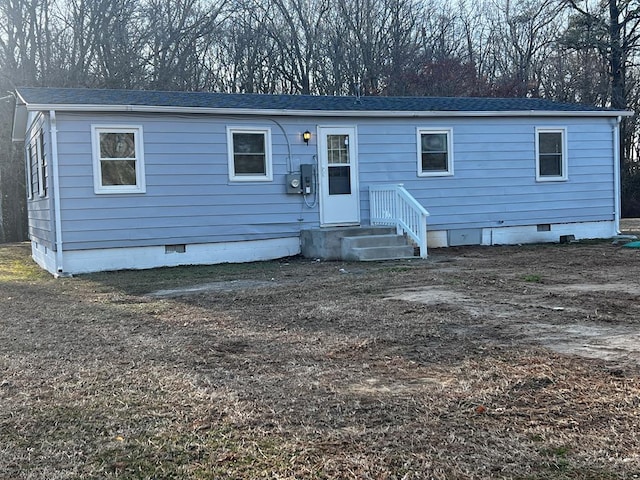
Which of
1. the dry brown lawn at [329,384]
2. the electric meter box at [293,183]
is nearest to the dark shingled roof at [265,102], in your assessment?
the electric meter box at [293,183]

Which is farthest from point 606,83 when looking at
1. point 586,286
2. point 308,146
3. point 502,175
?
point 586,286

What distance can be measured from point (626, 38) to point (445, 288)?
22641mm

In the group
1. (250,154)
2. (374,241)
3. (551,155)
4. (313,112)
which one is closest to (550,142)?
(551,155)

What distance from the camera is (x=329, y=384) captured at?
12.4ft

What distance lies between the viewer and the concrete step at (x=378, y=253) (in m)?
10.9

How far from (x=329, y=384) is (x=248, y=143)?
8.64m

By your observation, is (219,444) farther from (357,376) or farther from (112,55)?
(112,55)

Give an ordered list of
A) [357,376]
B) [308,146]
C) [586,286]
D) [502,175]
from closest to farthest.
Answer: [357,376] → [586,286] → [308,146] → [502,175]

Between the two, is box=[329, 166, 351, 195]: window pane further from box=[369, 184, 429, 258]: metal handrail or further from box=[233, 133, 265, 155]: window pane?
box=[233, 133, 265, 155]: window pane

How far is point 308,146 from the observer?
1223 cm

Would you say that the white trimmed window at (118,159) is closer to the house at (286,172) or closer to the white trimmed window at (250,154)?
the house at (286,172)

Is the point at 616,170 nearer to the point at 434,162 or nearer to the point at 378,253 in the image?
the point at 434,162

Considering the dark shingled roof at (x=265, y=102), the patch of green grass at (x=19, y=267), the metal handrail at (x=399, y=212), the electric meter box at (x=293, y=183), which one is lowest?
the patch of green grass at (x=19, y=267)

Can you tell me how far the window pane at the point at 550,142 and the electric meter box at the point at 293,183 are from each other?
5.61m
